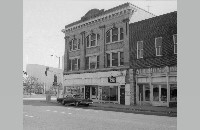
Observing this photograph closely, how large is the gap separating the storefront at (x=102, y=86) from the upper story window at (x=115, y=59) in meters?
1.20

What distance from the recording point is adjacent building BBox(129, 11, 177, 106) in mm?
27141

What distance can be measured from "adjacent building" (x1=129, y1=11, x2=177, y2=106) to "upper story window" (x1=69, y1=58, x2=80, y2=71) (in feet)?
37.3

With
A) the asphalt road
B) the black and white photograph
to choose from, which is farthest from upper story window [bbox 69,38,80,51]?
the asphalt road

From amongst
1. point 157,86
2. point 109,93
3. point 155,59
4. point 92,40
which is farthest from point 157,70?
point 92,40

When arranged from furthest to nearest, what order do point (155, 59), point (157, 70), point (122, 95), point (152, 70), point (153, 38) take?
point (122, 95), point (153, 38), point (152, 70), point (155, 59), point (157, 70)

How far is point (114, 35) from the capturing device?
34.5m

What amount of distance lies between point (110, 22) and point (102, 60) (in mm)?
4997

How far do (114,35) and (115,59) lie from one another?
10.0 feet

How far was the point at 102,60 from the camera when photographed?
35.6 metres

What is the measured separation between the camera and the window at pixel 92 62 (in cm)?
3706

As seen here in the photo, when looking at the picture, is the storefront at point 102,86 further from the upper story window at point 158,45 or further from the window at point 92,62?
the upper story window at point 158,45

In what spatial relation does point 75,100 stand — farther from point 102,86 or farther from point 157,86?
point 157,86

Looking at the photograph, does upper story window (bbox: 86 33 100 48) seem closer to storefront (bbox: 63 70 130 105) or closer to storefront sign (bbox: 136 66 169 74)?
storefront (bbox: 63 70 130 105)

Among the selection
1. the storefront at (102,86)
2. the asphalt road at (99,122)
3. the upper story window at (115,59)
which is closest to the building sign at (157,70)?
Result: the storefront at (102,86)
